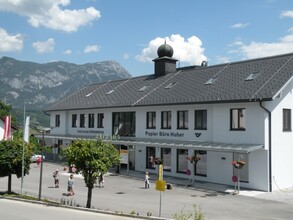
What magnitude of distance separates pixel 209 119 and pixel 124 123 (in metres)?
9.71

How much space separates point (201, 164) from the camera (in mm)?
26812

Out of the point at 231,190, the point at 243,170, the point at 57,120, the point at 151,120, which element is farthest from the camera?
the point at 57,120

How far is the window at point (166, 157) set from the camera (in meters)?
29.3

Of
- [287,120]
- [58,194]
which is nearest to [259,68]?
[287,120]

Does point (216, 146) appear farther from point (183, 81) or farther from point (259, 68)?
point (183, 81)

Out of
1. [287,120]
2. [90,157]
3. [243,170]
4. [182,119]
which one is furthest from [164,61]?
[90,157]

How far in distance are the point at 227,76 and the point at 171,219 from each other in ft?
53.4

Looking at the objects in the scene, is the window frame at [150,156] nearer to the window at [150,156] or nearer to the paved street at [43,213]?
the window at [150,156]

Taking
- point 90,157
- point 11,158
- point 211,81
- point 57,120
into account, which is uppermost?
point 211,81

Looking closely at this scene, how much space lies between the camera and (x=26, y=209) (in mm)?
16812

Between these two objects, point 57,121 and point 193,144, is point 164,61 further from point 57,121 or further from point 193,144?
point 57,121

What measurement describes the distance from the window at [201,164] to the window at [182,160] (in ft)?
3.44

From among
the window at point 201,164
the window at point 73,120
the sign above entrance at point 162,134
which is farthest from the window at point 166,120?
the window at point 73,120

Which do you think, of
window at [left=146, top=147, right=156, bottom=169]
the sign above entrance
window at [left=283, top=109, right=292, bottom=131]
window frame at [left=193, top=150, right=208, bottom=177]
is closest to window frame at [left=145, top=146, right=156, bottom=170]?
window at [left=146, top=147, right=156, bottom=169]
